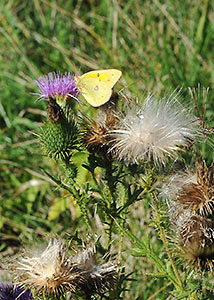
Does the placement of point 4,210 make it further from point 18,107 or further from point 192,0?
point 192,0

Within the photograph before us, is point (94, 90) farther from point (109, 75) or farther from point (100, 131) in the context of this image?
point (100, 131)

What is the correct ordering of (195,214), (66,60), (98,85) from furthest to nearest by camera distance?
1. (66,60)
2. (98,85)
3. (195,214)

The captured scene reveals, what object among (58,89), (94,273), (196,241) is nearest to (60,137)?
(58,89)

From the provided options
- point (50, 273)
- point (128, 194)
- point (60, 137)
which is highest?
point (60, 137)

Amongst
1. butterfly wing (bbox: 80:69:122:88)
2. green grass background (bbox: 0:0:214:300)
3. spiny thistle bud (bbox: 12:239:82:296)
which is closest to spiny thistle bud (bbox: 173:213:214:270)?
spiny thistle bud (bbox: 12:239:82:296)

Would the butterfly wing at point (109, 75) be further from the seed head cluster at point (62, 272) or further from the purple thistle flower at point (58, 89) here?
the seed head cluster at point (62, 272)
